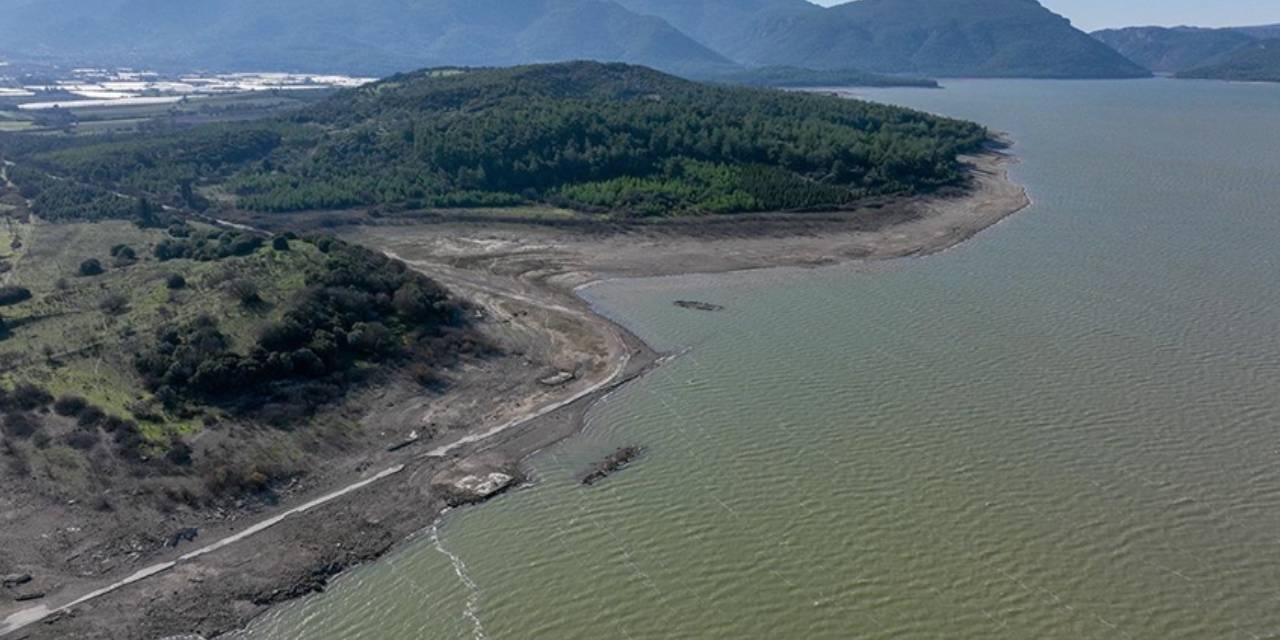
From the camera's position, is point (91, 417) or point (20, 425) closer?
point (20, 425)

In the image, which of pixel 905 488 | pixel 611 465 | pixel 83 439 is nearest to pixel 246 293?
pixel 83 439

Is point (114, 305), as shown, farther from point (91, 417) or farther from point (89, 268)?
point (91, 417)

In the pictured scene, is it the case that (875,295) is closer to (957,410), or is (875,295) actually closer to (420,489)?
(957,410)

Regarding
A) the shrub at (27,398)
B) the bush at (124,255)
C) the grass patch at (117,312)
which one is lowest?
the shrub at (27,398)

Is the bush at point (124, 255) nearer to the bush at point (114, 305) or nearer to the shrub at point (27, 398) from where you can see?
the bush at point (114, 305)

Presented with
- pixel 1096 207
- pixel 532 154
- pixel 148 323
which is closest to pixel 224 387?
pixel 148 323

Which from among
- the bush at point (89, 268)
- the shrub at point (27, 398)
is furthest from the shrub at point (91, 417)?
the bush at point (89, 268)
